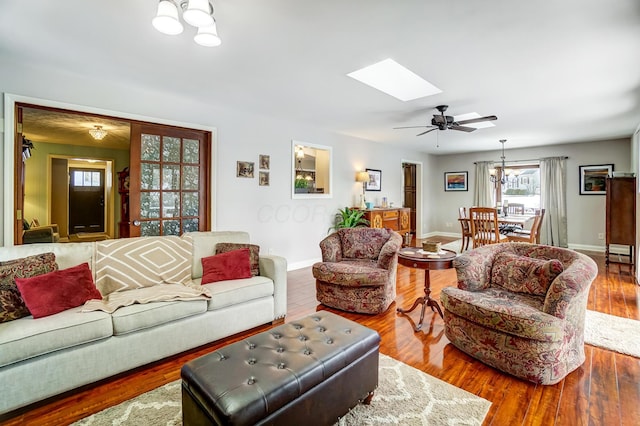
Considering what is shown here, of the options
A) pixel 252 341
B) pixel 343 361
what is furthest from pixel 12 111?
pixel 343 361

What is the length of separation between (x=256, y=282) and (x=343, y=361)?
1434 millimetres

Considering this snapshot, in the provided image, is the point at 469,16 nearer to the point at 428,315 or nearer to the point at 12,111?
the point at 428,315

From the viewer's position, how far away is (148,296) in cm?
238

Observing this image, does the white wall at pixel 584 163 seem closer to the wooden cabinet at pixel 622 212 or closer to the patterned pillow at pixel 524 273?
the wooden cabinet at pixel 622 212

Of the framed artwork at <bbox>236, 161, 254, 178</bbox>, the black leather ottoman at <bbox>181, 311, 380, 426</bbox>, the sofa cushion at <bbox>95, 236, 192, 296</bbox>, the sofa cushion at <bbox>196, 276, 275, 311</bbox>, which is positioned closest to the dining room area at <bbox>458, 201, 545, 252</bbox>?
the framed artwork at <bbox>236, 161, 254, 178</bbox>

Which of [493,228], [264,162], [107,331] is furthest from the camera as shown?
[493,228]

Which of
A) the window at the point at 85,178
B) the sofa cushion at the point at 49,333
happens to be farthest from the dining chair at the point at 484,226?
the window at the point at 85,178

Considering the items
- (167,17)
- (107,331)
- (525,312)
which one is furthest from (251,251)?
(525,312)

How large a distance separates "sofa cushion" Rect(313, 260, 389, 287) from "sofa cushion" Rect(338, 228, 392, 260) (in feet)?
0.96

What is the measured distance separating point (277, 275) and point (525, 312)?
207 centimetres

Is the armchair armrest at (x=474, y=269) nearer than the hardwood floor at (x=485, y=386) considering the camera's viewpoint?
No

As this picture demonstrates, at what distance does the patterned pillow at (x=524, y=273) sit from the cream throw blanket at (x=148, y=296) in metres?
2.60

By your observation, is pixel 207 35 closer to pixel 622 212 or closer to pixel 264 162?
pixel 264 162

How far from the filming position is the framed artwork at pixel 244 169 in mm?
4433
